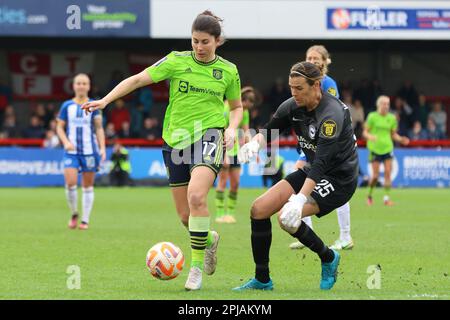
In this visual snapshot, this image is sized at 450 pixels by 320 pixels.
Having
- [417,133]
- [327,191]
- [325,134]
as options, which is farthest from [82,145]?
[417,133]

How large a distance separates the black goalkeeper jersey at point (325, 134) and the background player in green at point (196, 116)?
1.70 ft

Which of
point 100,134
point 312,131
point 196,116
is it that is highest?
point 196,116

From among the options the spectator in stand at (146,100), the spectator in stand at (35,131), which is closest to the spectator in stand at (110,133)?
the spectator in stand at (35,131)

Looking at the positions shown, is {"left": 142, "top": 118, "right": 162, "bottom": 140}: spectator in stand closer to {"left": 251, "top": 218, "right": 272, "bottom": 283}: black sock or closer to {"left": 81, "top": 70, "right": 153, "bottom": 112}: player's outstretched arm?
{"left": 81, "top": 70, "right": 153, "bottom": 112}: player's outstretched arm

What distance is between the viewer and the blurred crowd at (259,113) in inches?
1153

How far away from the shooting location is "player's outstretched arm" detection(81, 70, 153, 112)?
8227 mm

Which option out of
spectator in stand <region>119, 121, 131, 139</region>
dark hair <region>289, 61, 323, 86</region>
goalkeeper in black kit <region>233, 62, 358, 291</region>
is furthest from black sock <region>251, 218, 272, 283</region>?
spectator in stand <region>119, 121, 131, 139</region>

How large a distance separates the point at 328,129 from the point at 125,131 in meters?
21.2

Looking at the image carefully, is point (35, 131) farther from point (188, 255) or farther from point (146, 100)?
point (188, 255)

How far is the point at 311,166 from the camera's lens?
322 inches

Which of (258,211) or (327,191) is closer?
(258,211)

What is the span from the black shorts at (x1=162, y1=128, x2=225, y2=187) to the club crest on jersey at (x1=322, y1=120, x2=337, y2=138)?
102 cm

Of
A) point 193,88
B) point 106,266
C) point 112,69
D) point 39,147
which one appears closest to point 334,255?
point 193,88
